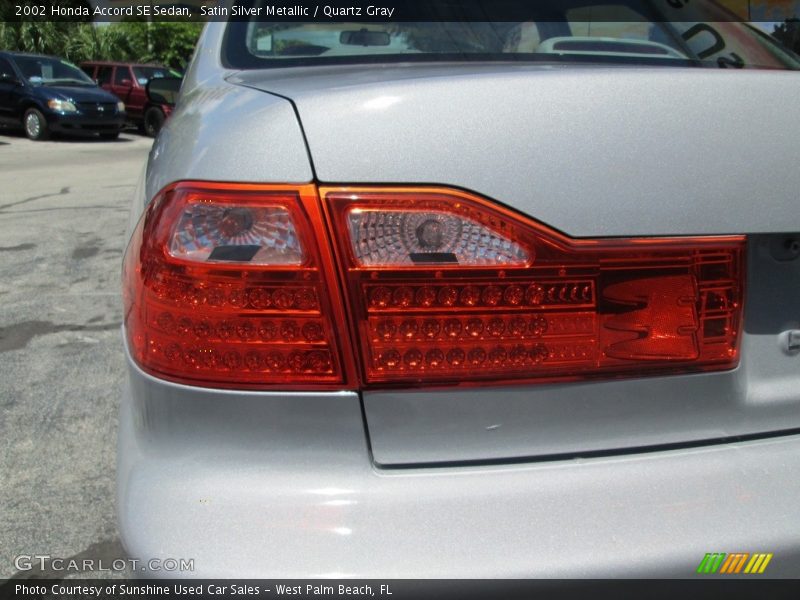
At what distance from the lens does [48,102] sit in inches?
687

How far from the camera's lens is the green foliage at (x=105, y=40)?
30.1 metres

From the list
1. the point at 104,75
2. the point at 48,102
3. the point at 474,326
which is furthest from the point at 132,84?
the point at 474,326

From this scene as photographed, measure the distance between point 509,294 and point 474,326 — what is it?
0.07 m

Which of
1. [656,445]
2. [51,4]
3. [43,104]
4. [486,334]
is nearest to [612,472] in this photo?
[656,445]

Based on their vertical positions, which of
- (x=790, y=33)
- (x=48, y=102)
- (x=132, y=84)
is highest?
(x=790, y=33)

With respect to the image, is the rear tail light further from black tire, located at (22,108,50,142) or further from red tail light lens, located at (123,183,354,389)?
black tire, located at (22,108,50,142)

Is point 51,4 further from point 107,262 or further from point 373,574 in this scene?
point 373,574

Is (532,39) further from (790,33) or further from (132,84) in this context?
(132,84)

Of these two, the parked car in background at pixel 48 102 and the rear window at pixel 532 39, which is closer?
the rear window at pixel 532 39

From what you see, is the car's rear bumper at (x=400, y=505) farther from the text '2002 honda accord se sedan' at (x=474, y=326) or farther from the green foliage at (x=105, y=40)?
the green foliage at (x=105, y=40)

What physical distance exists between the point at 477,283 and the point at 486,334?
0.09 m
